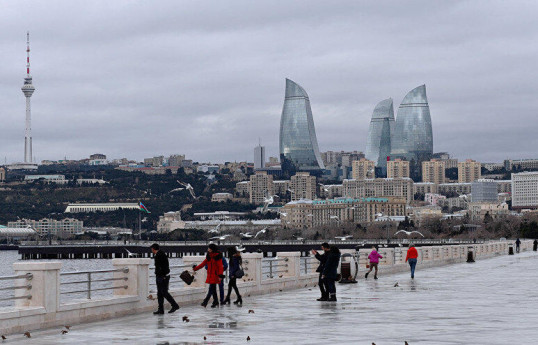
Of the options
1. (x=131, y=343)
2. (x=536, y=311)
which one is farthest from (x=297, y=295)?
(x=131, y=343)

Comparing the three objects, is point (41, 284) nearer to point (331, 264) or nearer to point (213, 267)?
point (213, 267)

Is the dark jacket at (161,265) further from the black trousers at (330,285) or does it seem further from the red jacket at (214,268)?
the black trousers at (330,285)

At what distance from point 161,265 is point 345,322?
5080mm

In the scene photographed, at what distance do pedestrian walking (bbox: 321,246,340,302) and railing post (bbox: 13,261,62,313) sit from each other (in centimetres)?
891

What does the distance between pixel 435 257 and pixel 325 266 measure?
3616 centimetres

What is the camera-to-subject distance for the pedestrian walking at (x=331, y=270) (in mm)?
28766

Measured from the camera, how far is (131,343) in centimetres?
1917

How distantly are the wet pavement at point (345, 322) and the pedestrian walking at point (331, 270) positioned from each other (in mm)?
557

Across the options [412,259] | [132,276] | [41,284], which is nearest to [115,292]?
[132,276]

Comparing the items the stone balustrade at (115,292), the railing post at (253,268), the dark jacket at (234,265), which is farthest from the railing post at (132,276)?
the railing post at (253,268)

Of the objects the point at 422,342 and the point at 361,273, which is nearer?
the point at 422,342

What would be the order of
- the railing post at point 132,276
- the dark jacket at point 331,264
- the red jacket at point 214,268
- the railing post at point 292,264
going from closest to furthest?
the railing post at point 132,276 → the red jacket at point 214,268 → the dark jacket at point 331,264 → the railing post at point 292,264

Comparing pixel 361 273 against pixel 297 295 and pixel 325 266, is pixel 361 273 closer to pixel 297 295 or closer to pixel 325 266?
pixel 297 295

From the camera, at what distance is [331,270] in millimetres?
28859
